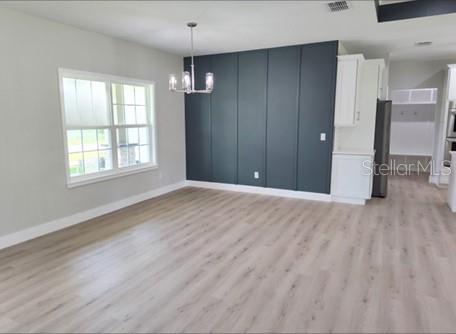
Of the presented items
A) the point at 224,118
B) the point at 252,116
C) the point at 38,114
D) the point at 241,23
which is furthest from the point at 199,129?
the point at 38,114

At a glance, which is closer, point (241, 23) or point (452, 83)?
point (241, 23)

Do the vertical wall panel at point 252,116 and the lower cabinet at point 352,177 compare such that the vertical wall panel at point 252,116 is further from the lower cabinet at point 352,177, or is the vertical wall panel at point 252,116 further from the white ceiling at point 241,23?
the lower cabinet at point 352,177

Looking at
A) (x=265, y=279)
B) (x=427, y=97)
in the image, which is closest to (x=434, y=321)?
(x=265, y=279)

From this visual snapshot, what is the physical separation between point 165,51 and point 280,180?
3243mm

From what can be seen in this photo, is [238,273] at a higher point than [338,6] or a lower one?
lower

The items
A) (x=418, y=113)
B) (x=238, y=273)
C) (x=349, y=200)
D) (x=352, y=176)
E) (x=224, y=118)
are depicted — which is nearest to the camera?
(x=238, y=273)

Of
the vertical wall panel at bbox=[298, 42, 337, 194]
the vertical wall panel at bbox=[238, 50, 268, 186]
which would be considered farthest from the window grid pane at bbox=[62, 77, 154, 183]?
the vertical wall panel at bbox=[298, 42, 337, 194]

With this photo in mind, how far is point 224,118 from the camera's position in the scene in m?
6.29

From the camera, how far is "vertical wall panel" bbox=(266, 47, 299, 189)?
5.56 meters

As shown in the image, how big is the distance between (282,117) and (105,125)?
3045 millimetres

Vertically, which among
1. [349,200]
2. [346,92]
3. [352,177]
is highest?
[346,92]

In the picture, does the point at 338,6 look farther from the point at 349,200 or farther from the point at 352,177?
the point at 349,200

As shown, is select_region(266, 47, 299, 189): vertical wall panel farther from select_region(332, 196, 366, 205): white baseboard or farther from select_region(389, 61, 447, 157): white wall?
select_region(389, 61, 447, 157): white wall

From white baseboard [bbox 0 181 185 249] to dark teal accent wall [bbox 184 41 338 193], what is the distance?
1.54 metres
